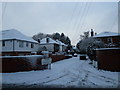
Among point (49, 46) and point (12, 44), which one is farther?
point (49, 46)

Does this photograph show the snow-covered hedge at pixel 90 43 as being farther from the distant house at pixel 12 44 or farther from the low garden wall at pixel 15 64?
the distant house at pixel 12 44

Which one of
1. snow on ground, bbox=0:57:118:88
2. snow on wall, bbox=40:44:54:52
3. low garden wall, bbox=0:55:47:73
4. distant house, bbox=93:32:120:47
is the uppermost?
distant house, bbox=93:32:120:47

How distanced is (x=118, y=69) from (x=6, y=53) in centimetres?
2069

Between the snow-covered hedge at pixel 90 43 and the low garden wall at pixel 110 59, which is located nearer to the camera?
the low garden wall at pixel 110 59

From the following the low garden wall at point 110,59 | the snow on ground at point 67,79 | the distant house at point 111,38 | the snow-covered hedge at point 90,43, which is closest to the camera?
the snow on ground at point 67,79

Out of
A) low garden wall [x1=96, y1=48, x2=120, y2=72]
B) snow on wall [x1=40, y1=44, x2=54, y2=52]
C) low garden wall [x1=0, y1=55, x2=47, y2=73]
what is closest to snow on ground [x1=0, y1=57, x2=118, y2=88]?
low garden wall [x1=96, y1=48, x2=120, y2=72]

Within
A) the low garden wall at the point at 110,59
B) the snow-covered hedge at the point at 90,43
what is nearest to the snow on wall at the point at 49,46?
the snow-covered hedge at the point at 90,43

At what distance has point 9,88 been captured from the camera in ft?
21.6

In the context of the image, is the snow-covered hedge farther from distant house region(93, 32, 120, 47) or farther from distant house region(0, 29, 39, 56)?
distant house region(0, 29, 39, 56)

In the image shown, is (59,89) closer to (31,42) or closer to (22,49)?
(22,49)

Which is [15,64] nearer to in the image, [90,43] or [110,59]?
[110,59]

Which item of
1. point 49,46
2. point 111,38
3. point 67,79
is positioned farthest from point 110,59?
point 49,46

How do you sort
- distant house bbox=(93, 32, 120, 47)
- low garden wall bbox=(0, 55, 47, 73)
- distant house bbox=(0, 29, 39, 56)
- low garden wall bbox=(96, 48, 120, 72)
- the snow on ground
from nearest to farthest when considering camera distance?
the snow on ground, low garden wall bbox=(96, 48, 120, 72), low garden wall bbox=(0, 55, 47, 73), distant house bbox=(0, 29, 39, 56), distant house bbox=(93, 32, 120, 47)

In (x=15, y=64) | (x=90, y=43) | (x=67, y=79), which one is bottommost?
(x=67, y=79)
